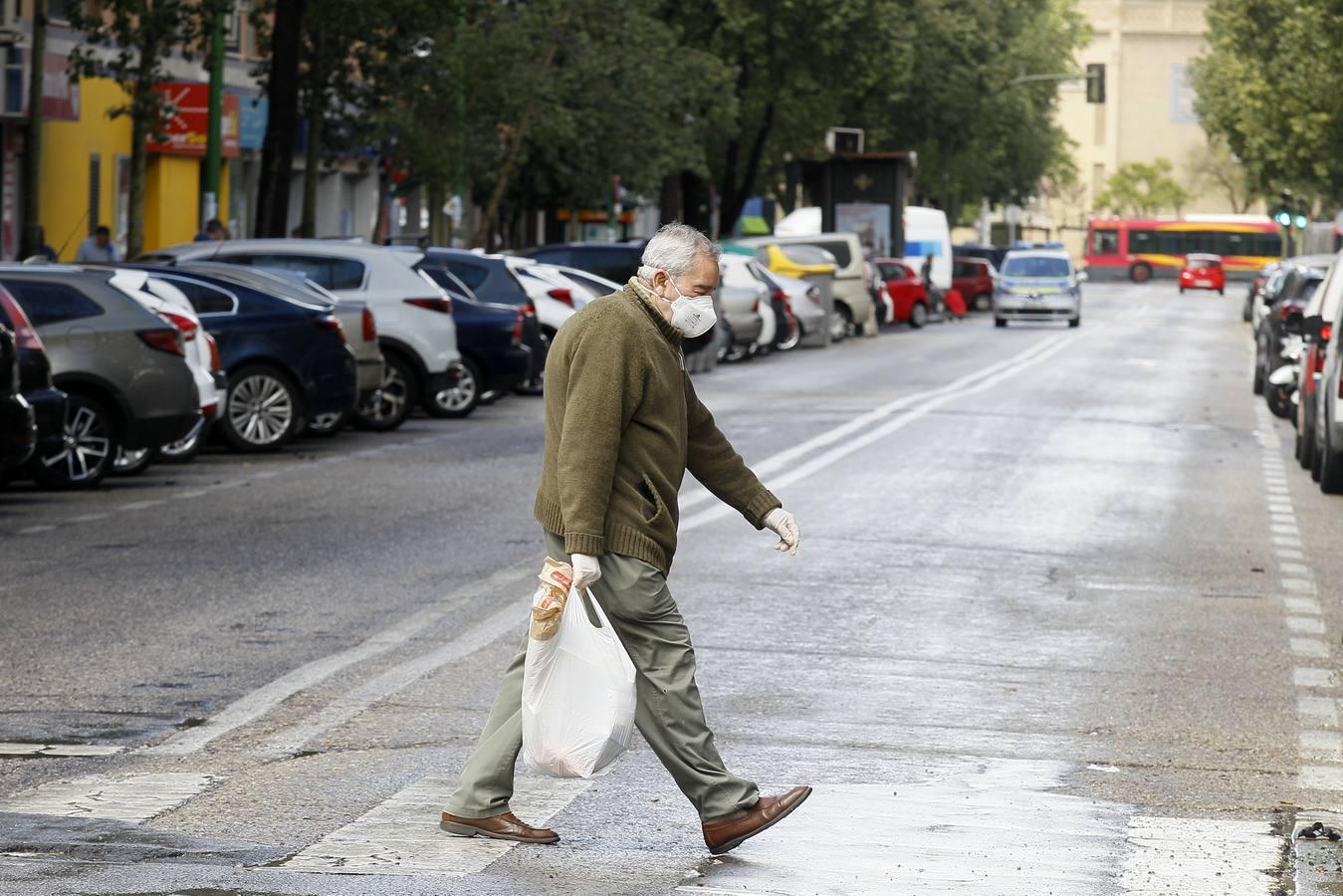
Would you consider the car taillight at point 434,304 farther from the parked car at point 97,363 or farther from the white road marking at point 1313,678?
the white road marking at point 1313,678

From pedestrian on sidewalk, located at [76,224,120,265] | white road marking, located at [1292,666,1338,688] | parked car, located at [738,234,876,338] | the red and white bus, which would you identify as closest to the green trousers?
white road marking, located at [1292,666,1338,688]

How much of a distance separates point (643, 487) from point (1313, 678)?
14.9ft

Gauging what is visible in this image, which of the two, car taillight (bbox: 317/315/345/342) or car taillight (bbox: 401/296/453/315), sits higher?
car taillight (bbox: 401/296/453/315)

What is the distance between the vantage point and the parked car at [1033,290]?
61219 millimetres

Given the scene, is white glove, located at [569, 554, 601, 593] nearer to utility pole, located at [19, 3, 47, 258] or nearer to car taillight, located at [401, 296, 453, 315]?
car taillight, located at [401, 296, 453, 315]

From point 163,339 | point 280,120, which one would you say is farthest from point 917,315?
point 163,339

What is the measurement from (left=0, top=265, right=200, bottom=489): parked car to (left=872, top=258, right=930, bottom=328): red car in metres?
40.7

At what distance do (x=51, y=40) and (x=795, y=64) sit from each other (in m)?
21.0

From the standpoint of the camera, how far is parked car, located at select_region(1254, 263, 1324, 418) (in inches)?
1167

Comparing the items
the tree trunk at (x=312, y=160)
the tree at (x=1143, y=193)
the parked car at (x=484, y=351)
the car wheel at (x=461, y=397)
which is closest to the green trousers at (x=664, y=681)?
the car wheel at (x=461, y=397)

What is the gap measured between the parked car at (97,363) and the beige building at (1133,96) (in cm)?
14480

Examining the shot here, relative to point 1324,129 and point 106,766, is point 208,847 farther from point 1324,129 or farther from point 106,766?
point 1324,129

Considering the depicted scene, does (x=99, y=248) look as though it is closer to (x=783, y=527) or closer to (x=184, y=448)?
(x=184, y=448)

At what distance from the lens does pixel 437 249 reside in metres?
27.1
